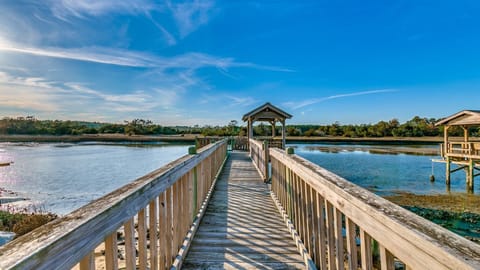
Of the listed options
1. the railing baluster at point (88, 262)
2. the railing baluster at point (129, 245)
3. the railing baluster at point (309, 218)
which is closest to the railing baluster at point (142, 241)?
the railing baluster at point (129, 245)

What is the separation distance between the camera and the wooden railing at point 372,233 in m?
0.67

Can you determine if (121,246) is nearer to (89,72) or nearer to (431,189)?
(431,189)

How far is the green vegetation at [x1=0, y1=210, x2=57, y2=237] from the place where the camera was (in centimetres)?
556

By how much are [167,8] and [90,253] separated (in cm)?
1013

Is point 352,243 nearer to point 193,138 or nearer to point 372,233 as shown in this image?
point 372,233

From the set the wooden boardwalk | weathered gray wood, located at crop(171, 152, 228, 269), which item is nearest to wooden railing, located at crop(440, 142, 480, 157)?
the wooden boardwalk

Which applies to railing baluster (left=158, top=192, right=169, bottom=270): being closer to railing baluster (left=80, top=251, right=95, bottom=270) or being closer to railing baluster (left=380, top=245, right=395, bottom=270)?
railing baluster (left=80, top=251, right=95, bottom=270)

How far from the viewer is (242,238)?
2.76m

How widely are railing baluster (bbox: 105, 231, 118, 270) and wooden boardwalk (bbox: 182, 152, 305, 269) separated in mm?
1192

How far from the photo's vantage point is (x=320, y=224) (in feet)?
6.08

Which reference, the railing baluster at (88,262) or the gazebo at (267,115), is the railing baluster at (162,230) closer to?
the railing baluster at (88,262)

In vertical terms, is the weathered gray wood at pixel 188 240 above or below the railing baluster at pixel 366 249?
below

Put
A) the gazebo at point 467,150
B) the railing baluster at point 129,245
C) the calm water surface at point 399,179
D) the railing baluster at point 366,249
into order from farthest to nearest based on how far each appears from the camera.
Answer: the gazebo at point 467,150 → the calm water surface at point 399,179 → the railing baluster at point 129,245 → the railing baluster at point 366,249

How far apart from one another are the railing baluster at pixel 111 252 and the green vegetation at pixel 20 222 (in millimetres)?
6111
